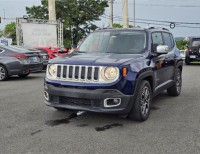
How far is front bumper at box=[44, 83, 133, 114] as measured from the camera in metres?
5.21

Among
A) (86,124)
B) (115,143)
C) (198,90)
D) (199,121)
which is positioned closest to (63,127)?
(86,124)

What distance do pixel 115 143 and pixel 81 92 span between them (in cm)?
109

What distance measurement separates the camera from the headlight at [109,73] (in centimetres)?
524

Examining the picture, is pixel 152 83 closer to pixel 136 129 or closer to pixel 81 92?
pixel 136 129

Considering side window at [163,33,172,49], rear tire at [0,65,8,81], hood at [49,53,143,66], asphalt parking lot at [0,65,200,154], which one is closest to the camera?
asphalt parking lot at [0,65,200,154]

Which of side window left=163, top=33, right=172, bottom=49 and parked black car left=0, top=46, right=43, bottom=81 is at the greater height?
side window left=163, top=33, right=172, bottom=49

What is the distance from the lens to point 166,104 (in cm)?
736

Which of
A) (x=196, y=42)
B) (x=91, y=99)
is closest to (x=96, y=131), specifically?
(x=91, y=99)

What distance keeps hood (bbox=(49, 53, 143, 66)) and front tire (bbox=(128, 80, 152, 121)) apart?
22.7 inches

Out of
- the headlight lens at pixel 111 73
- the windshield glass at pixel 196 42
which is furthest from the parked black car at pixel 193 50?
the headlight lens at pixel 111 73

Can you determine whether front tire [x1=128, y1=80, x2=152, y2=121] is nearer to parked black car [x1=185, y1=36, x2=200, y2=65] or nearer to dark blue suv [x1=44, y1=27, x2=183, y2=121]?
dark blue suv [x1=44, y1=27, x2=183, y2=121]

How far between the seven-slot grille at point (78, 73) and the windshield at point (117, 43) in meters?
1.15

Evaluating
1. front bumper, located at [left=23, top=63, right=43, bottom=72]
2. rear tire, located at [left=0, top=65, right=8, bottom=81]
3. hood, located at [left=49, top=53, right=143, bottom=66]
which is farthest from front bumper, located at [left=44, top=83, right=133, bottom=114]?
rear tire, located at [left=0, top=65, right=8, bottom=81]

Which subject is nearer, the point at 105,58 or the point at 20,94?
the point at 105,58
